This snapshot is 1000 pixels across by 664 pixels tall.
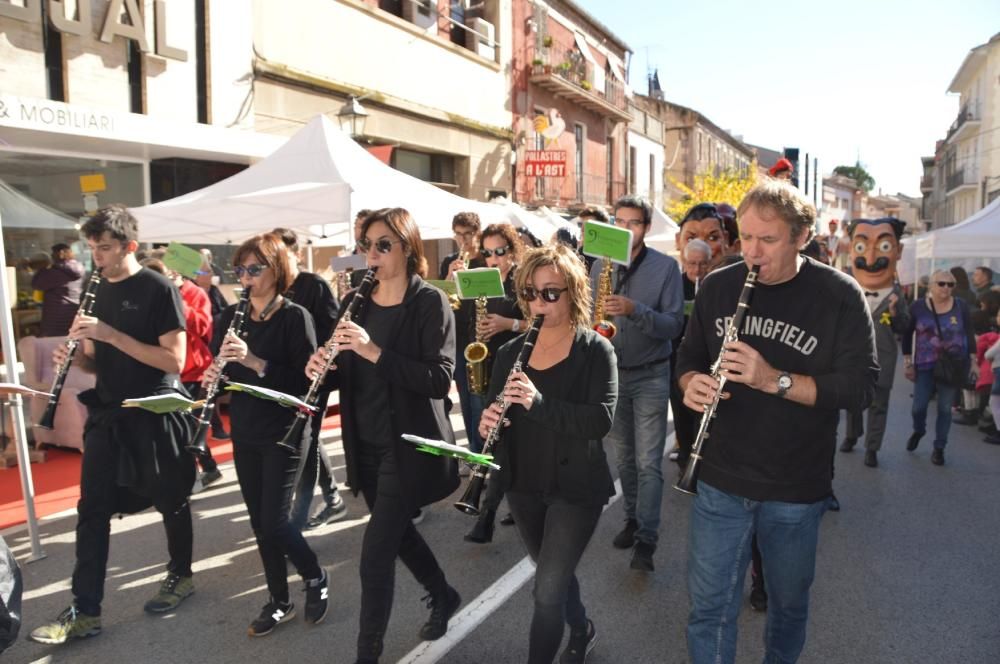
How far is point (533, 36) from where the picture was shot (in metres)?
21.7

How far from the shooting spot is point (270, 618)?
364cm

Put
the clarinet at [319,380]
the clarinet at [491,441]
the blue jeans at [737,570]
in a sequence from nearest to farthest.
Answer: the blue jeans at [737,570], the clarinet at [491,441], the clarinet at [319,380]

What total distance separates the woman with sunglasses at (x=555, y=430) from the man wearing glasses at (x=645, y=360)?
4.39ft

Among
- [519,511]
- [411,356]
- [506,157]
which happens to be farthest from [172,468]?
[506,157]

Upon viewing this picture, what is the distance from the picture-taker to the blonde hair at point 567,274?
295cm

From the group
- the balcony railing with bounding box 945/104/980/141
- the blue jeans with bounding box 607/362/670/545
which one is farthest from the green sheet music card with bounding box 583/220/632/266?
the balcony railing with bounding box 945/104/980/141

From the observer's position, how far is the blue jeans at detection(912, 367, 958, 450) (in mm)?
6957

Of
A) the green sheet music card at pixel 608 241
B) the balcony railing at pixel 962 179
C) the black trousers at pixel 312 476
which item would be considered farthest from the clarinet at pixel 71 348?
the balcony railing at pixel 962 179

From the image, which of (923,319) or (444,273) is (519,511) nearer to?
(444,273)

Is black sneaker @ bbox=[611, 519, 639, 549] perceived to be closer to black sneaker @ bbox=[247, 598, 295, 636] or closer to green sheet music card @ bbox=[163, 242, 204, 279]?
black sneaker @ bbox=[247, 598, 295, 636]

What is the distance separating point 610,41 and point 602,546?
26.7m

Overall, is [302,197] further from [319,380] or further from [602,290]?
[319,380]

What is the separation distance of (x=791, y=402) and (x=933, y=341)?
560 centimetres

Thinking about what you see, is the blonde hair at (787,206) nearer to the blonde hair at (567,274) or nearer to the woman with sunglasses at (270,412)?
the blonde hair at (567,274)
